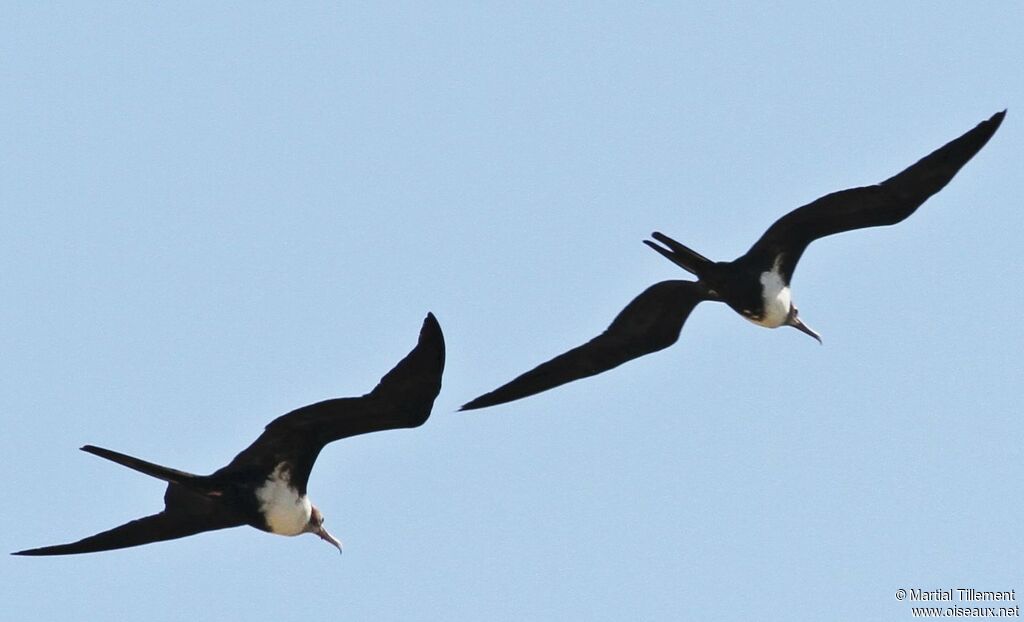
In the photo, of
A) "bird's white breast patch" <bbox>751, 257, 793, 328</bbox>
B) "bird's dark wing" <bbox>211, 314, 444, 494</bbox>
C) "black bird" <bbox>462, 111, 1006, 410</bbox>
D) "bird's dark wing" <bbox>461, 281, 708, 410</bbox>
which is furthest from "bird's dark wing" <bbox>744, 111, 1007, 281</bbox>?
"bird's dark wing" <bbox>211, 314, 444, 494</bbox>

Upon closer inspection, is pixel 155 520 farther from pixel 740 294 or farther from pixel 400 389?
pixel 740 294

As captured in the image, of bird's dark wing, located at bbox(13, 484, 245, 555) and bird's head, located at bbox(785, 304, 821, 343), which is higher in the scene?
bird's head, located at bbox(785, 304, 821, 343)

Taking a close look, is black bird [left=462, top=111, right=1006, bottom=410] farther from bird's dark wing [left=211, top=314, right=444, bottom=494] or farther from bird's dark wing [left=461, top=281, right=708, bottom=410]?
bird's dark wing [left=211, top=314, right=444, bottom=494]

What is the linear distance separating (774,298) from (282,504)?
4.35 metres

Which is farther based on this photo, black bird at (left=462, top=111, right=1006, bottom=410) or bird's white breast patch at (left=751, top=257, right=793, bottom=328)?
bird's white breast patch at (left=751, top=257, right=793, bottom=328)

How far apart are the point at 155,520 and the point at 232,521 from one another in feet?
2.06

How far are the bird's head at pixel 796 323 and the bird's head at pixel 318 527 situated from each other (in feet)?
13.7

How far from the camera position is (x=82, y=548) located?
52.0 ft

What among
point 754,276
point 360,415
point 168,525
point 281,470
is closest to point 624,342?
point 754,276

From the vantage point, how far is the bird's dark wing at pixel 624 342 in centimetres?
1683

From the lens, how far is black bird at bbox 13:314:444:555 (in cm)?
1452

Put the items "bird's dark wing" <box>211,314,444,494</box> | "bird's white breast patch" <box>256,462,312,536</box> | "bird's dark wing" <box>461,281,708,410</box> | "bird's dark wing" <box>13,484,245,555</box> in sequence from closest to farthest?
1. "bird's dark wing" <box>211,314,444,494</box>
2. "bird's white breast patch" <box>256,462,312,536</box>
3. "bird's dark wing" <box>13,484,245,555</box>
4. "bird's dark wing" <box>461,281,708,410</box>

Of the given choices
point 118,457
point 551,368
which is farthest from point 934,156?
point 118,457

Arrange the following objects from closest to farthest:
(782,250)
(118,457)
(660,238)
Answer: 1. (118,457)
2. (660,238)
3. (782,250)
